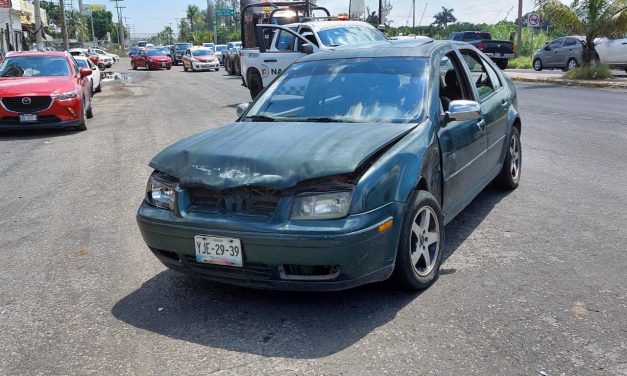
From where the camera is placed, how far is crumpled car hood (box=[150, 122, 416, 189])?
3574 mm

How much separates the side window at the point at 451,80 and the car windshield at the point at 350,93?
359mm

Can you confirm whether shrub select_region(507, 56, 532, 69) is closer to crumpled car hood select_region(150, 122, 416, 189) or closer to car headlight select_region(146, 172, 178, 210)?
crumpled car hood select_region(150, 122, 416, 189)

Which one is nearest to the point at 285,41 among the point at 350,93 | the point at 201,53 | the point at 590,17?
the point at 350,93

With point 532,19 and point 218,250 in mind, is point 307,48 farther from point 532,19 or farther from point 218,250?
point 532,19

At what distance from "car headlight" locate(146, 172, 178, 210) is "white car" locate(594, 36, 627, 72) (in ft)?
76.7

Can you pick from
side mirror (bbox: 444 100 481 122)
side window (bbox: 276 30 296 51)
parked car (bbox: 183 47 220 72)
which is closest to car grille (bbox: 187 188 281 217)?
side mirror (bbox: 444 100 481 122)

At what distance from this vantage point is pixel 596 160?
26.1 feet

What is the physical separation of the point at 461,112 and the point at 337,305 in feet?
5.51

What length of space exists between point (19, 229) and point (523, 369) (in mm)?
Answer: 4666

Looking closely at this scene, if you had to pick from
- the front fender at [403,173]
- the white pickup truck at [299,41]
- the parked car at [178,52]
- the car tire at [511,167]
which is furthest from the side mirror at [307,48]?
the parked car at [178,52]

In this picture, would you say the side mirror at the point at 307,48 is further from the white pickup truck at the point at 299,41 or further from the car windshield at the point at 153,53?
the car windshield at the point at 153,53

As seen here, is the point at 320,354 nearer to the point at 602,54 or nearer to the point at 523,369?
the point at 523,369

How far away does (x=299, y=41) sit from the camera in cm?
1307

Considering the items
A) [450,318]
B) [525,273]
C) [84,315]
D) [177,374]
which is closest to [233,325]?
Answer: [177,374]
